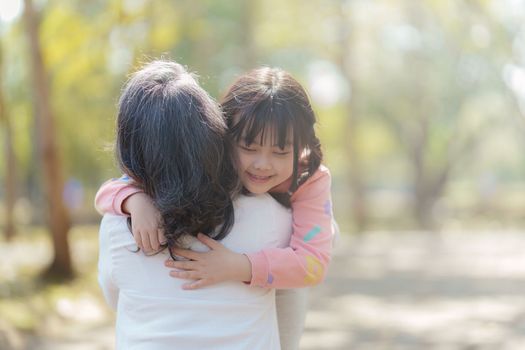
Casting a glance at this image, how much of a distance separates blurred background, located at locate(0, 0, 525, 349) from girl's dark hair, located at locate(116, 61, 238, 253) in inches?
13.1

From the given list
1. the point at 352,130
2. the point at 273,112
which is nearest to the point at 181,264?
the point at 273,112

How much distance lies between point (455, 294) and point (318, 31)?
11.8m

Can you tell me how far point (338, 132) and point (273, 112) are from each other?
103 feet

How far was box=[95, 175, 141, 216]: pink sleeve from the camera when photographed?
5.87ft

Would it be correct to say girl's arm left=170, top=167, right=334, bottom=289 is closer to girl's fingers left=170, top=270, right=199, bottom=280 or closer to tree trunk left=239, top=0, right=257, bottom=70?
girl's fingers left=170, top=270, right=199, bottom=280

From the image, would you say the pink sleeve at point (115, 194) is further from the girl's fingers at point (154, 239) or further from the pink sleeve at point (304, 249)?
the pink sleeve at point (304, 249)

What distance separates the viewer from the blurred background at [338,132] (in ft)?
21.5

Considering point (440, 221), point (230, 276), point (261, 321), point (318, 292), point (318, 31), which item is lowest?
point (440, 221)

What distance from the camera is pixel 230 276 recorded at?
170 cm

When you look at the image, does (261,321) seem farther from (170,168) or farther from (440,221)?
(440,221)

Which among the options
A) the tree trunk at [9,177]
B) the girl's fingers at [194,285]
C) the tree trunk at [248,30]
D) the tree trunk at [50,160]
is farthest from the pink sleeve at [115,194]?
the tree trunk at [248,30]

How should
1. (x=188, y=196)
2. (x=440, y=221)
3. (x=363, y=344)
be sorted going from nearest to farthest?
(x=188, y=196)
(x=363, y=344)
(x=440, y=221)

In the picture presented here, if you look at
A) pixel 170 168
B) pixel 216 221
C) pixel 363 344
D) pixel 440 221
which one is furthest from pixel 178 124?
pixel 440 221

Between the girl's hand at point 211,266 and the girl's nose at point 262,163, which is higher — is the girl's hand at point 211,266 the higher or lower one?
the lower one
